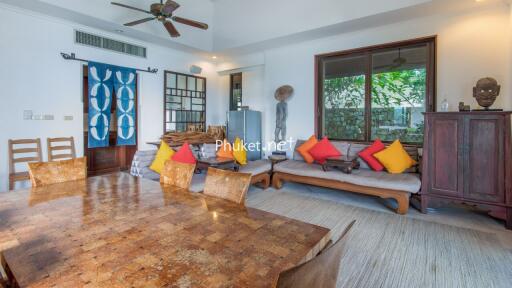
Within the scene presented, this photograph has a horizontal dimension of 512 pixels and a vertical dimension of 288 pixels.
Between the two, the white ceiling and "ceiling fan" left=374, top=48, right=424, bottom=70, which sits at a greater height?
the white ceiling

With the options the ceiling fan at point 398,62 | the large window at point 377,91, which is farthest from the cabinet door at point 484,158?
the ceiling fan at point 398,62

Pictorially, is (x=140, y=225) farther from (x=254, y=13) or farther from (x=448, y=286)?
(x=254, y=13)

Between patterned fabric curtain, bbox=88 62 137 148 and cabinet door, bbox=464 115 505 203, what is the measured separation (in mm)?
5317

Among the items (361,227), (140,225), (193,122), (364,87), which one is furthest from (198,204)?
(193,122)

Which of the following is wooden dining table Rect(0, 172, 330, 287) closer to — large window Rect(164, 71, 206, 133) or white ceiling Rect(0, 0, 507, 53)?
white ceiling Rect(0, 0, 507, 53)

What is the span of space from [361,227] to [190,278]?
2604mm

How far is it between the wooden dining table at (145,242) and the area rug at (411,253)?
1172 mm

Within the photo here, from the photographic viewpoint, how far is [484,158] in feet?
10.1

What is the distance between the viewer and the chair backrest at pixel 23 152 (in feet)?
11.9

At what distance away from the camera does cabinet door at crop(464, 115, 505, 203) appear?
2998 millimetres

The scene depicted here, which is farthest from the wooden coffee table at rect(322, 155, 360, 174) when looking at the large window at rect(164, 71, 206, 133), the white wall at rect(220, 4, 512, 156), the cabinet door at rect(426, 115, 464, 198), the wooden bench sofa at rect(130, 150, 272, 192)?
the large window at rect(164, 71, 206, 133)

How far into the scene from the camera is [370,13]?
386 cm

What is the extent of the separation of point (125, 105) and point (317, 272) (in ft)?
16.9

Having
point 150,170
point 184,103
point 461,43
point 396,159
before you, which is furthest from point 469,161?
point 184,103
